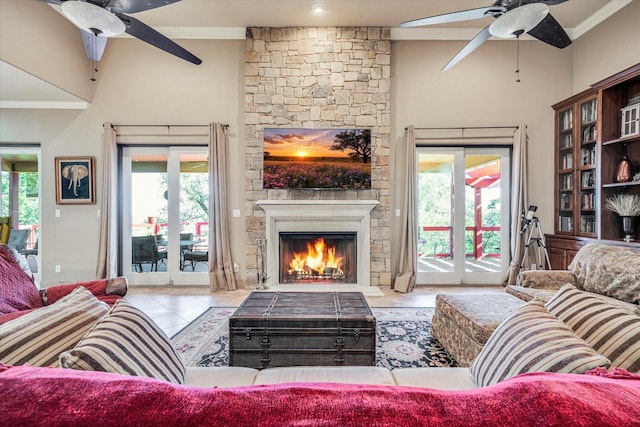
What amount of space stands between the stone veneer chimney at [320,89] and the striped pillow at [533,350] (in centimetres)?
350

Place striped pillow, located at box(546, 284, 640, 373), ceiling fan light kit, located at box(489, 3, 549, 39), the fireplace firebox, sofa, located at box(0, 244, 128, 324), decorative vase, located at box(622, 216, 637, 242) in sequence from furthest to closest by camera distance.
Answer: the fireplace firebox → decorative vase, located at box(622, 216, 637, 242) → ceiling fan light kit, located at box(489, 3, 549, 39) → sofa, located at box(0, 244, 128, 324) → striped pillow, located at box(546, 284, 640, 373)

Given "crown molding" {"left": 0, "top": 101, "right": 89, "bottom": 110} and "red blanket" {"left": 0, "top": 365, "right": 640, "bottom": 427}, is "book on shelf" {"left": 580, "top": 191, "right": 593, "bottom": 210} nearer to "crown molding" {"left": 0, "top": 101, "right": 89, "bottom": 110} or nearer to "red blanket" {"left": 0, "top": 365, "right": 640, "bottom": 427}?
"red blanket" {"left": 0, "top": 365, "right": 640, "bottom": 427}

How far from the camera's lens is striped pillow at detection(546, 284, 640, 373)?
1169 millimetres

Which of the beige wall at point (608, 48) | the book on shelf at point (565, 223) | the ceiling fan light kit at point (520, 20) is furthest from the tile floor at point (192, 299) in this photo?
the beige wall at point (608, 48)

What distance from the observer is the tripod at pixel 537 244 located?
462 centimetres

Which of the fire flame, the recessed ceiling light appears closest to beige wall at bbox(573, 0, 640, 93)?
the recessed ceiling light

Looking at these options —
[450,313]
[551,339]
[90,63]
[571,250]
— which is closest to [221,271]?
[450,313]

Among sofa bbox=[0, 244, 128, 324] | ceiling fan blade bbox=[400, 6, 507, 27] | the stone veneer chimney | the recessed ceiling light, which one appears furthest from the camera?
the stone veneer chimney

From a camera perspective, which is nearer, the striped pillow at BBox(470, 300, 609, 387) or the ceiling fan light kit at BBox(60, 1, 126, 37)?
the striped pillow at BBox(470, 300, 609, 387)

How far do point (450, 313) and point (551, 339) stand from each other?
4.90ft

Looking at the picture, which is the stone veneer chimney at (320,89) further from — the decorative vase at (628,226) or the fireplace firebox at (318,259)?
the decorative vase at (628,226)

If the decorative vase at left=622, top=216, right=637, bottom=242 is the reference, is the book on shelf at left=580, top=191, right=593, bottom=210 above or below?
above

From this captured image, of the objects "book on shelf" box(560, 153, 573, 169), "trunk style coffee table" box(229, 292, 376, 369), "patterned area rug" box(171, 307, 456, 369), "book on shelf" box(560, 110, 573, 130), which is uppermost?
"book on shelf" box(560, 110, 573, 130)

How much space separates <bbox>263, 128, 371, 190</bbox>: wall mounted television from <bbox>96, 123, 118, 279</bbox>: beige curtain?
2.34 meters
